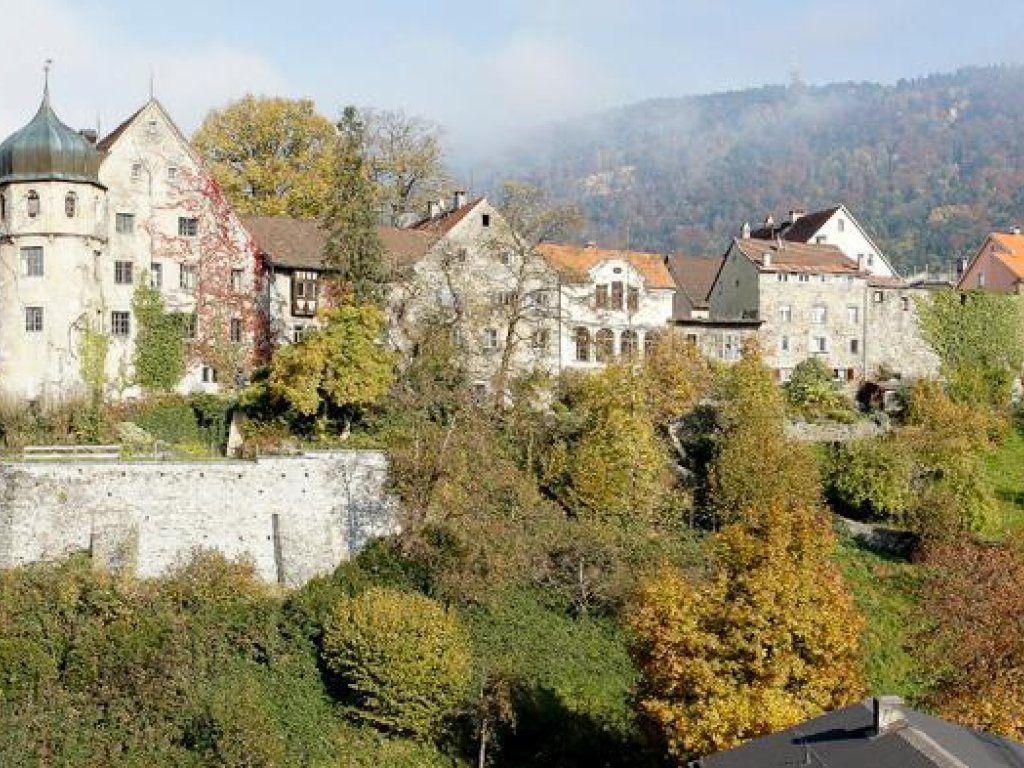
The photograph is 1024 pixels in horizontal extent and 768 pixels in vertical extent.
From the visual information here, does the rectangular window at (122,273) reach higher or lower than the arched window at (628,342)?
higher

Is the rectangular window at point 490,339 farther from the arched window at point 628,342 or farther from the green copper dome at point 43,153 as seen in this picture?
the green copper dome at point 43,153

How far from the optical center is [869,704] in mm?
→ 22000

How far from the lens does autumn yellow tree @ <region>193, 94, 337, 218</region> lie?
5581 cm

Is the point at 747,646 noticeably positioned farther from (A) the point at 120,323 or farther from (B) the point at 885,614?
(A) the point at 120,323

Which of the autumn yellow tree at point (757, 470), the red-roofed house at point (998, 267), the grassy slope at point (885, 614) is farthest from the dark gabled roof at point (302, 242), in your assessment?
the red-roofed house at point (998, 267)

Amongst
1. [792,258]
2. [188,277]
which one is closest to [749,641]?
[188,277]

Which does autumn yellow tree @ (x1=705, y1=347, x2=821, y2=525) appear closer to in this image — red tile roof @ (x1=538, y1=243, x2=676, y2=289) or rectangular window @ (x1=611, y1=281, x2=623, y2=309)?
rectangular window @ (x1=611, y1=281, x2=623, y2=309)

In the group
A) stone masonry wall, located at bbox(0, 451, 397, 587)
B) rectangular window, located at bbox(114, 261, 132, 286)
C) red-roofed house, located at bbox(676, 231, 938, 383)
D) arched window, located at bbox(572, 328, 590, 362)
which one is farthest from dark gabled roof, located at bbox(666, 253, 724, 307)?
stone masonry wall, located at bbox(0, 451, 397, 587)

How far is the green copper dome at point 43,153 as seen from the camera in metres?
41.7

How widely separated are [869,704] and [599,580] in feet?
50.3

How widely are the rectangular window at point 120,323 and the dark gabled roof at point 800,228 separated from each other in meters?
30.9

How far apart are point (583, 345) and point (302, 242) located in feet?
36.3

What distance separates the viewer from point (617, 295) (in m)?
52.9

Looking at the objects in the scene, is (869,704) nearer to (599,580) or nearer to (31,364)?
(599,580)
